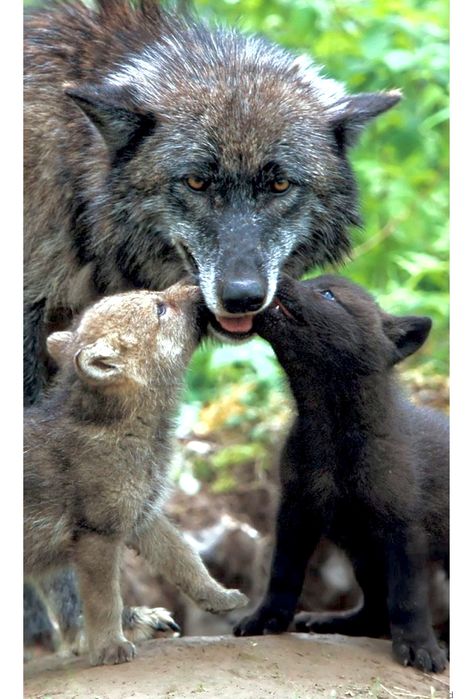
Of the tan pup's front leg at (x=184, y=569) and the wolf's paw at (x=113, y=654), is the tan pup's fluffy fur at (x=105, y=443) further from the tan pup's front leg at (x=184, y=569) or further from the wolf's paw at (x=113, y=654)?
the tan pup's front leg at (x=184, y=569)

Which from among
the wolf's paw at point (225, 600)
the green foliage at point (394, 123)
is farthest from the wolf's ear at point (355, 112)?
the wolf's paw at point (225, 600)

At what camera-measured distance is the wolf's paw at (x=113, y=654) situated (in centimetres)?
429

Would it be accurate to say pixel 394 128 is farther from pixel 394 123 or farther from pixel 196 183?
pixel 196 183

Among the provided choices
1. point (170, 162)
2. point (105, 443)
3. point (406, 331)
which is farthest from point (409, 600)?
point (170, 162)

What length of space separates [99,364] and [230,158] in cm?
97

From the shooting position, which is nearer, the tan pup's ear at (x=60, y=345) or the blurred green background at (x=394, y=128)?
the tan pup's ear at (x=60, y=345)

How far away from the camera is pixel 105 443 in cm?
430

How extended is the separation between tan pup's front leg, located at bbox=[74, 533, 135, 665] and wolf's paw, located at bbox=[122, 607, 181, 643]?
25.6 inches

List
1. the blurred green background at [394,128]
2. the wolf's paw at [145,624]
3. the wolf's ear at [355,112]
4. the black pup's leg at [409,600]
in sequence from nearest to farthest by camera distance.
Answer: the black pup's leg at [409,600] < the wolf's ear at [355,112] < the wolf's paw at [145,624] < the blurred green background at [394,128]

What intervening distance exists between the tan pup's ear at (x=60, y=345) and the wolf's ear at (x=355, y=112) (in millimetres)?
1442

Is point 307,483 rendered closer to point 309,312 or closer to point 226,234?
point 309,312

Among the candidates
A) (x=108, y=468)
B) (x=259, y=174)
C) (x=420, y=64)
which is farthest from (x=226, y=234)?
(x=420, y=64)

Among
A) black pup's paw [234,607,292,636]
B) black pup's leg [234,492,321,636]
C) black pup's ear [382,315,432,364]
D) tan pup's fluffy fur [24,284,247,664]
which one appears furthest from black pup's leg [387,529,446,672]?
tan pup's fluffy fur [24,284,247,664]

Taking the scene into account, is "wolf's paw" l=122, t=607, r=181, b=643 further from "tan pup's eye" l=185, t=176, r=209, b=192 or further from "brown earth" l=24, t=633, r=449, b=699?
"tan pup's eye" l=185, t=176, r=209, b=192
